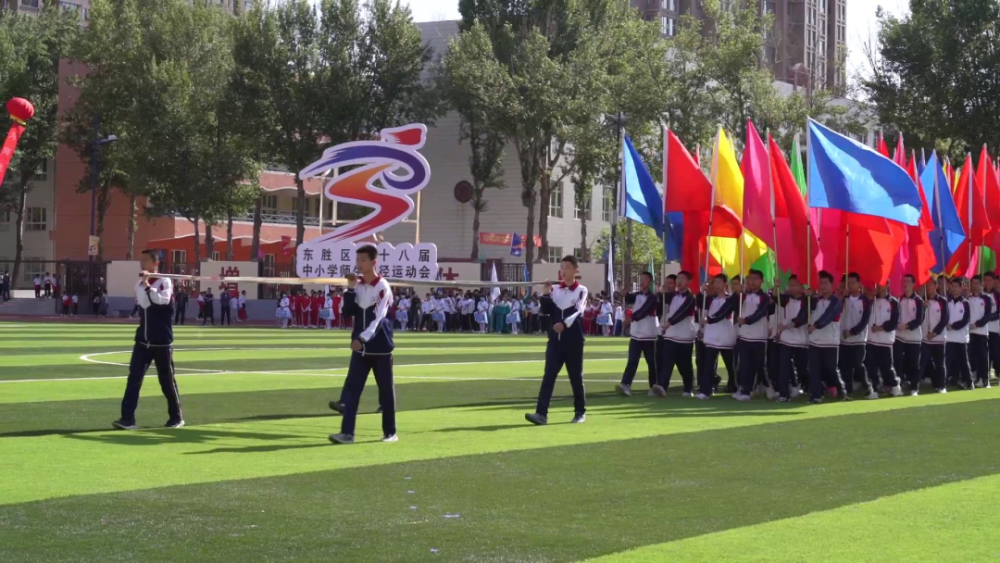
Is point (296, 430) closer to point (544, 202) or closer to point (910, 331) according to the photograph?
point (910, 331)

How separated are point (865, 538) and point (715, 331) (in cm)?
1117

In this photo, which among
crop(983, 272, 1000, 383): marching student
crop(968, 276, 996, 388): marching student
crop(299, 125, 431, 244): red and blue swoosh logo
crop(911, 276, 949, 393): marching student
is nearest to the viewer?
crop(911, 276, 949, 393): marching student

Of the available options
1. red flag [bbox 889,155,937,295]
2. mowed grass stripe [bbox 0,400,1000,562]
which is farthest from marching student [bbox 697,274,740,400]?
mowed grass stripe [bbox 0,400,1000,562]

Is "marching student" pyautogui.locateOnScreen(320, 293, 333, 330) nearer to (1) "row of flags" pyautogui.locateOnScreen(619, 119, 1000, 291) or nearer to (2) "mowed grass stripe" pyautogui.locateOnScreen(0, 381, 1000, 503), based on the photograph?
(1) "row of flags" pyautogui.locateOnScreen(619, 119, 1000, 291)

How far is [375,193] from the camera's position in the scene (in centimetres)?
4556

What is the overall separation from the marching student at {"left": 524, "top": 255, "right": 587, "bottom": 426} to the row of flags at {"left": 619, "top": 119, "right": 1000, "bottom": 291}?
5.89 meters

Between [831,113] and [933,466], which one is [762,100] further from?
[933,466]

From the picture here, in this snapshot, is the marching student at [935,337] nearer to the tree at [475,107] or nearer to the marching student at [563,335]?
the marching student at [563,335]

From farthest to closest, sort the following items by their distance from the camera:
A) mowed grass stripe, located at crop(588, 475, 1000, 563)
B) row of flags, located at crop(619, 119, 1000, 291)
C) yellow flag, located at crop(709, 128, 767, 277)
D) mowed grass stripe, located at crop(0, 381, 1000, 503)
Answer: yellow flag, located at crop(709, 128, 767, 277) < row of flags, located at crop(619, 119, 1000, 291) < mowed grass stripe, located at crop(0, 381, 1000, 503) < mowed grass stripe, located at crop(588, 475, 1000, 563)

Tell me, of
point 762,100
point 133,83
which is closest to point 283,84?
point 133,83

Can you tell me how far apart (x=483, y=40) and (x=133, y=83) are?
19048mm

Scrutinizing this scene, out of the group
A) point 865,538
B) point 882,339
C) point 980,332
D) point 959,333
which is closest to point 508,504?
point 865,538

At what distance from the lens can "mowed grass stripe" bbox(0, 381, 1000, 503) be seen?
10656 mm

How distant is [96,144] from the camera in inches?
2266
